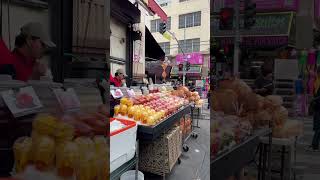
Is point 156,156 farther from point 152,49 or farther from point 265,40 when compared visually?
point 152,49

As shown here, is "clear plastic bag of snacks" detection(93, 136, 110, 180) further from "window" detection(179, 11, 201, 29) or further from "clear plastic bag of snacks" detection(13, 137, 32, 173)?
"window" detection(179, 11, 201, 29)

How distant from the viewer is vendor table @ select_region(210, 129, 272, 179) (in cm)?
132

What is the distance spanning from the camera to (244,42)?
128 cm

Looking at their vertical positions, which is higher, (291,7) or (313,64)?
(291,7)

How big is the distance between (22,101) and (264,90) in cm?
99

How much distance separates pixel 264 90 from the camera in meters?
1.29

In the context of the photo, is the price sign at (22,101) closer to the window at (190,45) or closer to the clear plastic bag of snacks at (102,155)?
the clear plastic bag of snacks at (102,155)

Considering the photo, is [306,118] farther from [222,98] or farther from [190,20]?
[190,20]

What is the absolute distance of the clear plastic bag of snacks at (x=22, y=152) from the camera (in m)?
0.99

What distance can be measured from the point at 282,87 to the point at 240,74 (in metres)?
0.19

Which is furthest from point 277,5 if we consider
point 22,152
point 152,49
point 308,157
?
point 152,49

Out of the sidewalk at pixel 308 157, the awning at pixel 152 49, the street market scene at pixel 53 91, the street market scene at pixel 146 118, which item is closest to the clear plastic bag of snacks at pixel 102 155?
the street market scene at pixel 53 91

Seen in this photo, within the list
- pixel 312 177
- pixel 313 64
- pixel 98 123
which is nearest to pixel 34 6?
pixel 98 123

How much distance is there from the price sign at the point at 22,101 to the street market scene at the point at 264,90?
0.76 m
